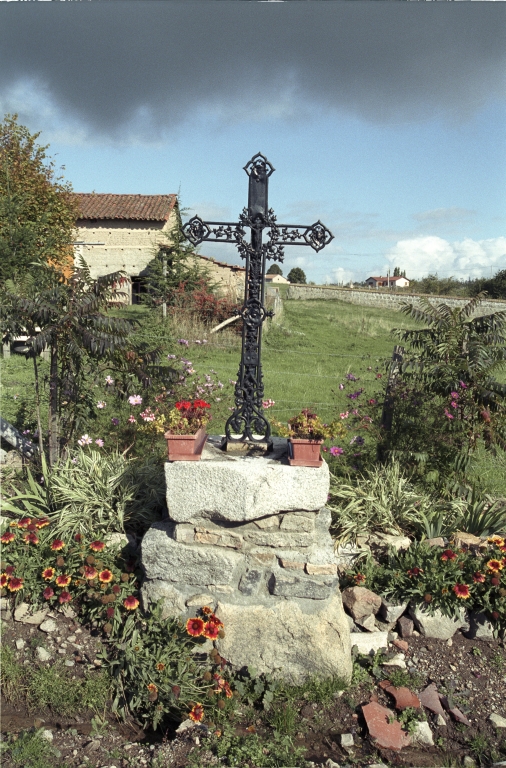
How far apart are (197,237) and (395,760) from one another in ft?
10.9

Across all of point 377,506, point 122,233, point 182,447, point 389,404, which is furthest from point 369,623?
point 122,233

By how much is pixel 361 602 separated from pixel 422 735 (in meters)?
0.83

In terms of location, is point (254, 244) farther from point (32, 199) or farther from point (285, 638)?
point (32, 199)

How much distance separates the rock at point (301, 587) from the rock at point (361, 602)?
32 cm

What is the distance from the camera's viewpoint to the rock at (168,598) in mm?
3561

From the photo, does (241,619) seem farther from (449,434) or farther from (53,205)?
(53,205)

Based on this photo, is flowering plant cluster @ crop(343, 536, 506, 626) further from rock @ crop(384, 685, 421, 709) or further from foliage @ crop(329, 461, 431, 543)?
rock @ crop(384, 685, 421, 709)

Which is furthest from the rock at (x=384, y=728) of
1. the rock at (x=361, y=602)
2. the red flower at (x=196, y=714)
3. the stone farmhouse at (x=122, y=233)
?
the stone farmhouse at (x=122, y=233)

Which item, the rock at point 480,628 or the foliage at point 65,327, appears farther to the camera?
the foliage at point 65,327

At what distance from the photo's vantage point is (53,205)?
49.6 ft

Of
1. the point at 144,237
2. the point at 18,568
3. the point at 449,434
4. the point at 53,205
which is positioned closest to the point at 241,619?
the point at 18,568

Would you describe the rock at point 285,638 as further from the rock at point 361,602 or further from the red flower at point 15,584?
the red flower at point 15,584

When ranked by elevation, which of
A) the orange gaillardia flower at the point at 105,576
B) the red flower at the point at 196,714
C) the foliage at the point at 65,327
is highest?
the foliage at the point at 65,327

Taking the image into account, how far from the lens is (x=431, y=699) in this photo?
3.30m
